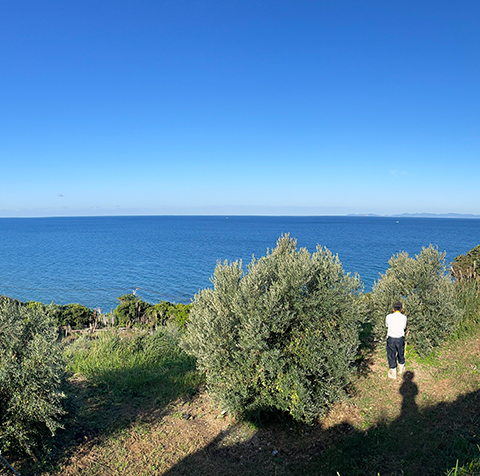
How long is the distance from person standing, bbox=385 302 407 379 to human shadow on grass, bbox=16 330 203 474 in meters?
4.97

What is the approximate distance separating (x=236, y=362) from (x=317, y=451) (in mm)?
2142

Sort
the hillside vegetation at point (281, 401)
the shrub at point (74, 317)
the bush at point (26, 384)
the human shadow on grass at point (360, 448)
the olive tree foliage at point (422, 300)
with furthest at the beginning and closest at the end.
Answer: the shrub at point (74, 317) < the olive tree foliage at point (422, 300) < the hillside vegetation at point (281, 401) < the human shadow on grass at point (360, 448) < the bush at point (26, 384)

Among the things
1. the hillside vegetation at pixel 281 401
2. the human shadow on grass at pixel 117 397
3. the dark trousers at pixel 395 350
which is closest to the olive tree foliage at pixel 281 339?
the hillside vegetation at pixel 281 401

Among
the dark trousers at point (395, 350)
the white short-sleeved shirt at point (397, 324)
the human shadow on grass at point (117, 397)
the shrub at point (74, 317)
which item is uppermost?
the white short-sleeved shirt at point (397, 324)

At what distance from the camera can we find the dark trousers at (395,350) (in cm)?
792

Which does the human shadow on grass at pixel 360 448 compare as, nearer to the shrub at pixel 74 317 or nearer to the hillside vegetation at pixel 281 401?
the hillside vegetation at pixel 281 401

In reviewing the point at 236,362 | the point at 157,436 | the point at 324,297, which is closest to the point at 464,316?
the point at 324,297

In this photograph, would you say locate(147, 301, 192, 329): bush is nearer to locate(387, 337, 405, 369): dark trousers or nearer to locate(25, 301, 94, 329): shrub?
locate(25, 301, 94, 329): shrub

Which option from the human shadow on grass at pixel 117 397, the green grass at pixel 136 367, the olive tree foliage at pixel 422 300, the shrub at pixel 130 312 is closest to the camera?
the human shadow on grass at pixel 117 397

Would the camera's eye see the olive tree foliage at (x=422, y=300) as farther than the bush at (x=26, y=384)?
Yes

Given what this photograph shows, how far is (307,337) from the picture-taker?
6.81m

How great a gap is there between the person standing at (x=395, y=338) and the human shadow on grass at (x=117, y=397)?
4974mm

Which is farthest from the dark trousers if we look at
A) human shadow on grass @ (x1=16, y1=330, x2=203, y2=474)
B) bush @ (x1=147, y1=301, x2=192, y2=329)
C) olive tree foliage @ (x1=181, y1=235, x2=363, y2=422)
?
bush @ (x1=147, y1=301, x2=192, y2=329)

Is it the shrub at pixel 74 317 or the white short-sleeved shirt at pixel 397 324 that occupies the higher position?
the white short-sleeved shirt at pixel 397 324
